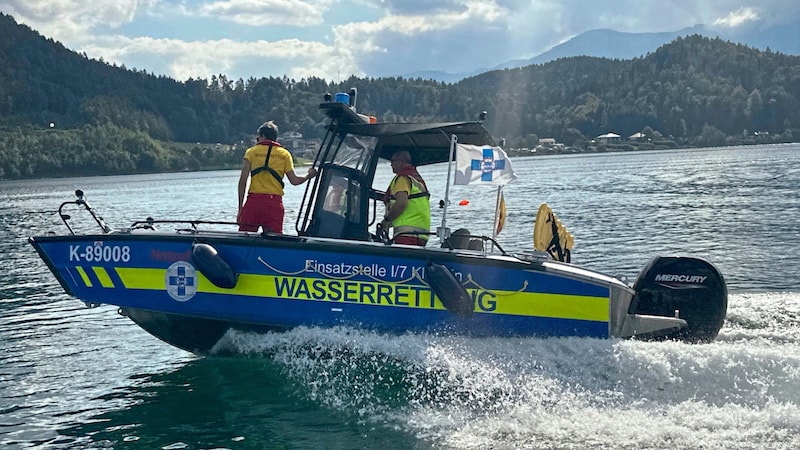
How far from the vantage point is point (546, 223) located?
32.4ft

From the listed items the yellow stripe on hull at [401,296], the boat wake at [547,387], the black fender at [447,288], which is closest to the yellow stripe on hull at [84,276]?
the yellow stripe on hull at [401,296]

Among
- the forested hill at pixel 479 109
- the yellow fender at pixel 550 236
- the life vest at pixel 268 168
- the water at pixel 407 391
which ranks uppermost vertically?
the forested hill at pixel 479 109

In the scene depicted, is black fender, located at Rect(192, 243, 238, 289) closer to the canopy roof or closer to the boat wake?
the boat wake

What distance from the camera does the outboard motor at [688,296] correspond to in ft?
30.9

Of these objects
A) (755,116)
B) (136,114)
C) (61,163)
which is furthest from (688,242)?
(136,114)

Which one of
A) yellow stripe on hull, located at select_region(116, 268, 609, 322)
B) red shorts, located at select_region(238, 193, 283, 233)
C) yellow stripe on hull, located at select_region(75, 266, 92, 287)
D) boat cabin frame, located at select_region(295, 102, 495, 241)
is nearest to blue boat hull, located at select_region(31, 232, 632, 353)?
yellow stripe on hull, located at select_region(116, 268, 609, 322)

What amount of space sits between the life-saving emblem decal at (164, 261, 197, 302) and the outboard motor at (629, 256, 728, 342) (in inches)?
194

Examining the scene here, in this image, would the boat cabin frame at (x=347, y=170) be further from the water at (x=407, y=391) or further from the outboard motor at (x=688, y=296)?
the outboard motor at (x=688, y=296)

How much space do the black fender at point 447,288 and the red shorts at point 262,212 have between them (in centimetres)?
188

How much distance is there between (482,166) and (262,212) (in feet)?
8.22

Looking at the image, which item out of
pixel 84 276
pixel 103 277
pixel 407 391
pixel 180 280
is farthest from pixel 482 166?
pixel 84 276

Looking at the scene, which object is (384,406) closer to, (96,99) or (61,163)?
(61,163)

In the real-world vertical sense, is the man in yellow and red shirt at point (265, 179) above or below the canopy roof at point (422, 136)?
below

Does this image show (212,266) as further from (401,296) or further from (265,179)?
(401,296)
